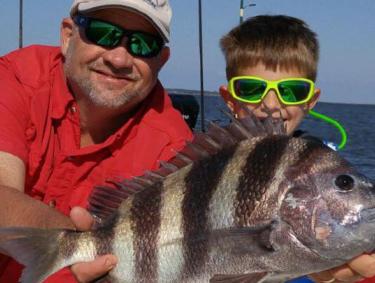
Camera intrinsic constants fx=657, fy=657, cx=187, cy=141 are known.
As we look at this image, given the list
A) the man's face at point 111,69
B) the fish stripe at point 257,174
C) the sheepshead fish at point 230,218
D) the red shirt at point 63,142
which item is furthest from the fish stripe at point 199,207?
the man's face at point 111,69

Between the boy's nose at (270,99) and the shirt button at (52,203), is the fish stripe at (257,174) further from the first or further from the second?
the shirt button at (52,203)

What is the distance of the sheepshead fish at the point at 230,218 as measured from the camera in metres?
2.37

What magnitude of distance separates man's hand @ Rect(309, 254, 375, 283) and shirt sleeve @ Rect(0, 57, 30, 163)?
165cm

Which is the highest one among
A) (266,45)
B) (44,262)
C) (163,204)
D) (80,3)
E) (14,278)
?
(80,3)

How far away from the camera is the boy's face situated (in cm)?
388

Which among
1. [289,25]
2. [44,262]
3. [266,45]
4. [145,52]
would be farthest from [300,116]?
[44,262]

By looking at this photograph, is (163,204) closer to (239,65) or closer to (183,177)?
(183,177)

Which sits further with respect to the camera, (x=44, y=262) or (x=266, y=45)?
(x=266, y=45)

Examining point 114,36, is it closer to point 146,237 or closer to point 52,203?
point 52,203

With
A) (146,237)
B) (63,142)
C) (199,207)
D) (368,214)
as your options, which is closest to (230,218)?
(199,207)

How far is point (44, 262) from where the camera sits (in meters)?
2.63

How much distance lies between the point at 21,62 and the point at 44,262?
62.1 inches

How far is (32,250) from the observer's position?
8.57ft

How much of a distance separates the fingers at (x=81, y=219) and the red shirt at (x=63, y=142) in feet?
2.74
